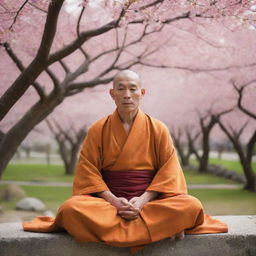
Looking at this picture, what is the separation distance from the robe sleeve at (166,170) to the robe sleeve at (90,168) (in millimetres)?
426

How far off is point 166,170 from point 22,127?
10.9 feet

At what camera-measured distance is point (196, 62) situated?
29.9 feet

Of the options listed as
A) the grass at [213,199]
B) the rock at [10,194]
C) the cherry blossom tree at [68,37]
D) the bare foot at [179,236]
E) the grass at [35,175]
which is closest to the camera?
the bare foot at [179,236]

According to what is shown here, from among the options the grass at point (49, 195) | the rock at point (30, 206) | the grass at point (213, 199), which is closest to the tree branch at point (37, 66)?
the rock at point (30, 206)

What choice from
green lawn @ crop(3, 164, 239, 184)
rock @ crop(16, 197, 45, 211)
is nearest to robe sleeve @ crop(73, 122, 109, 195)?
rock @ crop(16, 197, 45, 211)

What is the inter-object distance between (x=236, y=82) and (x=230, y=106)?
9.94ft

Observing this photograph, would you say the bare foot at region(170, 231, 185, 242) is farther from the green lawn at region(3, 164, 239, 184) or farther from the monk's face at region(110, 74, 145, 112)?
the green lawn at region(3, 164, 239, 184)

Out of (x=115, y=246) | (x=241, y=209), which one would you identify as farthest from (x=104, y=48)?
(x=115, y=246)

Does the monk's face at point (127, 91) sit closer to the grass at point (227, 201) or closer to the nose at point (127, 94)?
the nose at point (127, 94)

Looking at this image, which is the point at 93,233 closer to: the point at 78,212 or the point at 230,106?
the point at 78,212

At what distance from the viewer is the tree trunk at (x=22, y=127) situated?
242 inches

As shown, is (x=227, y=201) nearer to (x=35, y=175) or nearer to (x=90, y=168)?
(x=90, y=168)

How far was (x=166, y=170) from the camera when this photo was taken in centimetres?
344

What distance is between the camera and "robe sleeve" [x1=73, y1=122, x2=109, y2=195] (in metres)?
3.39
